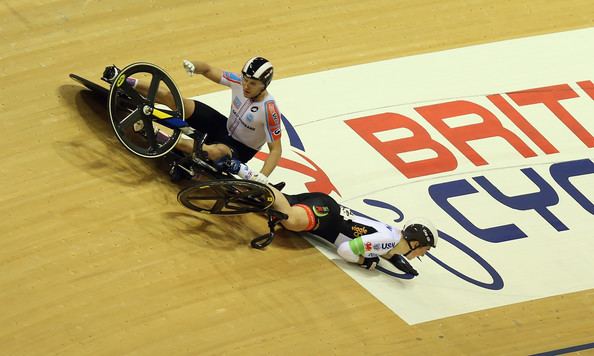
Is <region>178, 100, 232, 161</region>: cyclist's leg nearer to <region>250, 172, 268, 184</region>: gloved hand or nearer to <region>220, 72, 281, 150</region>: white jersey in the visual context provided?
<region>220, 72, 281, 150</region>: white jersey

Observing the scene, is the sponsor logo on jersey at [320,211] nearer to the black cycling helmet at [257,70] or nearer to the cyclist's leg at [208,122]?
the cyclist's leg at [208,122]

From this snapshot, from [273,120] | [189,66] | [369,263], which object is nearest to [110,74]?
[189,66]

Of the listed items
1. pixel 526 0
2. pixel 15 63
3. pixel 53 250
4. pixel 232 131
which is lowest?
pixel 53 250

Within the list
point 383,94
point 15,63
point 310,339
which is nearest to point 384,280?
point 310,339

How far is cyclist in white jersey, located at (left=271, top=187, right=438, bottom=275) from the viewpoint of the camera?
21.2 ft

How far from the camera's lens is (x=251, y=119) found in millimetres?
6562

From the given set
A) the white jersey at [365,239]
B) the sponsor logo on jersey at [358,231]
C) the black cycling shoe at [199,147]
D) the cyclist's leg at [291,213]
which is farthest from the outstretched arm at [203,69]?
the sponsor logo on jersey at [358,231]

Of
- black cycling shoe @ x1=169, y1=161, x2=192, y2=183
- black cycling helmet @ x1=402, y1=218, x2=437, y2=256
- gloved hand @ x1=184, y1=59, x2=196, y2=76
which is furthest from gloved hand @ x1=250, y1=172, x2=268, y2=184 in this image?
black cycling helmet @ x1=402, y1=218, x2=437, y2=256

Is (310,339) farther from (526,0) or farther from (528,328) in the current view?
(526,0)

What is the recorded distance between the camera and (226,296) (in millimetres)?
6078

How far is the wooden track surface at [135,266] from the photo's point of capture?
5.77 meters

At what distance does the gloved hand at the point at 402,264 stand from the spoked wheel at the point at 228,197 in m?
1.07

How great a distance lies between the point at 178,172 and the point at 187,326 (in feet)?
4.40

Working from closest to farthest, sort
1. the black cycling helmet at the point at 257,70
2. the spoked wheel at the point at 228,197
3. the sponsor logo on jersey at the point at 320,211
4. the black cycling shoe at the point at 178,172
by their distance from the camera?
the spoked wheel at the point at 228,197 < the black cycling helmet at the point at 257,70 < the sponsor logo on jersey at the point at 320,211 < the black cycling shoe at the point at 178,172
